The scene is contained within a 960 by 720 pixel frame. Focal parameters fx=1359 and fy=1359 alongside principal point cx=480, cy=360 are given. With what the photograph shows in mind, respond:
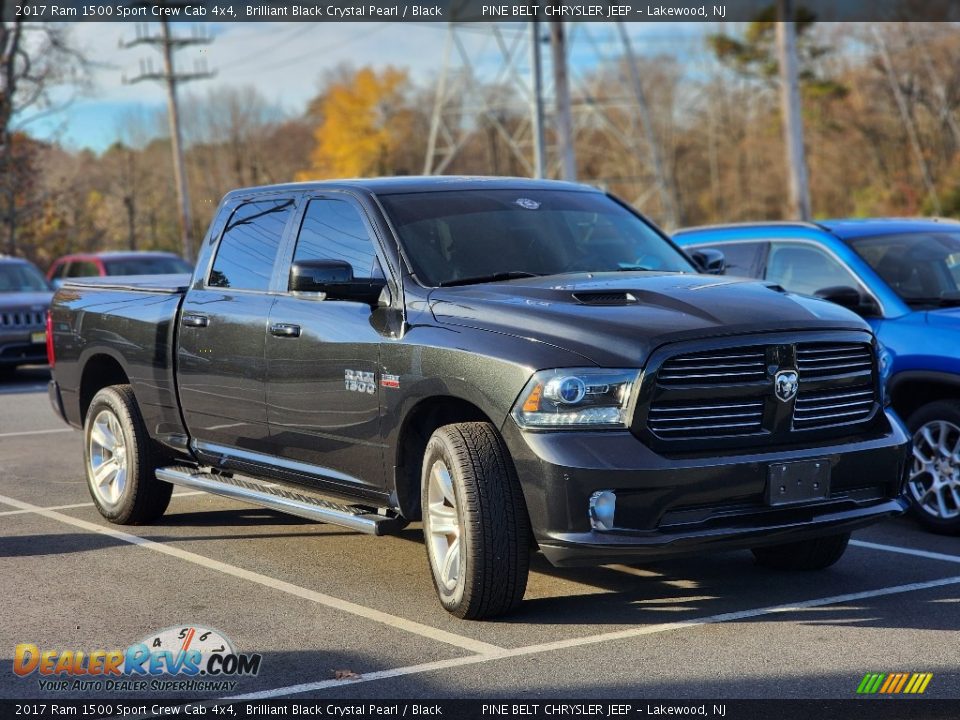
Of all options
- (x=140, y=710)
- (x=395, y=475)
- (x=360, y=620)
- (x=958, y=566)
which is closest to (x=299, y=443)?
(x=395, y=475)

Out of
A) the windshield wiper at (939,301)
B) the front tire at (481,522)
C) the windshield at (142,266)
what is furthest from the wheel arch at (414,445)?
the windshield at (142,266)

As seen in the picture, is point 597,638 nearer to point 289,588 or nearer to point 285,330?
point 289,588

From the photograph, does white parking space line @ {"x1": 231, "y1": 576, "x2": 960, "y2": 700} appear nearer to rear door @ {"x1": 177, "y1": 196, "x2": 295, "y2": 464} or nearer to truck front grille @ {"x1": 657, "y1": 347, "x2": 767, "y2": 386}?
truck front grille @ {"x1": 657, "y1": 347, "x2": 767, "y2": 386}

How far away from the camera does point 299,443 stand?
692 cm

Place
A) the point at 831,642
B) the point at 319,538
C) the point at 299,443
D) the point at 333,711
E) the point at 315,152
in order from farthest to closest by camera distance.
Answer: the point at 315,152 < the point at 319,538 < the point at 299,443 < the point at 831,642 < the point at 333,711

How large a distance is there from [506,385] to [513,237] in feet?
4.82

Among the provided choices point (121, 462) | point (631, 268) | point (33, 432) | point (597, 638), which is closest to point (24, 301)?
point (33, 432)

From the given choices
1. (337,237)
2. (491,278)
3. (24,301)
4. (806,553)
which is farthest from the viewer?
(24,301)

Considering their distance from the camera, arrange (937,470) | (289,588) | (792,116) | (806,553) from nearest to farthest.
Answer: (289,588) < (806,553) < (937,470) < (792,116)

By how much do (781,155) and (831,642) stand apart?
63392 mm

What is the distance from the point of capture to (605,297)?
19.7 feet

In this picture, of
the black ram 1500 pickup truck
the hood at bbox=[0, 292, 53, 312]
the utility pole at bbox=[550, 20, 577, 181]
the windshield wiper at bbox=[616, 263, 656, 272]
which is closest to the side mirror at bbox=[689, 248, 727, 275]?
the black ram 1500 pickup truck

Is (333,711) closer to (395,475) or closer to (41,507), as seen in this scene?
(395,475)

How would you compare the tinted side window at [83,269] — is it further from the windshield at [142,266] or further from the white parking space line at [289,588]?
the white parking space line at [289,588]
